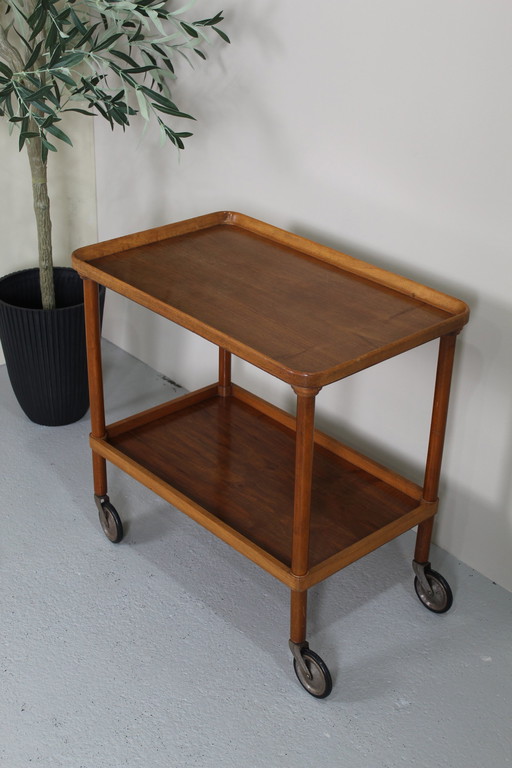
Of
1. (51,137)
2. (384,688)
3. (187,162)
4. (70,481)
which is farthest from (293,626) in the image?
(51,137)

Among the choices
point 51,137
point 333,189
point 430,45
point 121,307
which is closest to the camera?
point 430,45

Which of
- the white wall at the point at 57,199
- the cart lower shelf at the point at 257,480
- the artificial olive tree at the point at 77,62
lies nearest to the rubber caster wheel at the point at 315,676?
the cart lower shelf at the point at 257,480

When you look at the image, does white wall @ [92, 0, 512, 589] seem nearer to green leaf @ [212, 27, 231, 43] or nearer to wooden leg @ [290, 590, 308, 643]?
green leaf @ [212, 27, 231, 43]

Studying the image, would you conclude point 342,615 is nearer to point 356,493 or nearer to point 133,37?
point 356,493

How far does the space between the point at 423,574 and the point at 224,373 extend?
87cm

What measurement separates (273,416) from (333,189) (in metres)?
0.71

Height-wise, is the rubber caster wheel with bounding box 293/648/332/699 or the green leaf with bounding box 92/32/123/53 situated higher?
the green leaf with bounding box 92/32/123/53

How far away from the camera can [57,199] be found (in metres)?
3.82

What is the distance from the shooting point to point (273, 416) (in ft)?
9.74

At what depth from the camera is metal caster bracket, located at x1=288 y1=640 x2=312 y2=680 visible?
2.42 metres

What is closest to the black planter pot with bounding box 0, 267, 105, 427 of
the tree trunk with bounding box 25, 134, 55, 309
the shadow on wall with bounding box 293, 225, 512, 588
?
the tree trunk with bounding box 25, 134, 55, 309

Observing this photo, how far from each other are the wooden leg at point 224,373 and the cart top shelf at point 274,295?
407 mm

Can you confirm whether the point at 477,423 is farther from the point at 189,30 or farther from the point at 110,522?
the point at 189,30

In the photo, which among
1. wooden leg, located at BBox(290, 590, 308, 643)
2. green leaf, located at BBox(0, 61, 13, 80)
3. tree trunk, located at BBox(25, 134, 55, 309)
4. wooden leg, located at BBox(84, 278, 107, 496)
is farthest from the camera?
tree trunk, located at BBox(25, 134, 55, 309)
